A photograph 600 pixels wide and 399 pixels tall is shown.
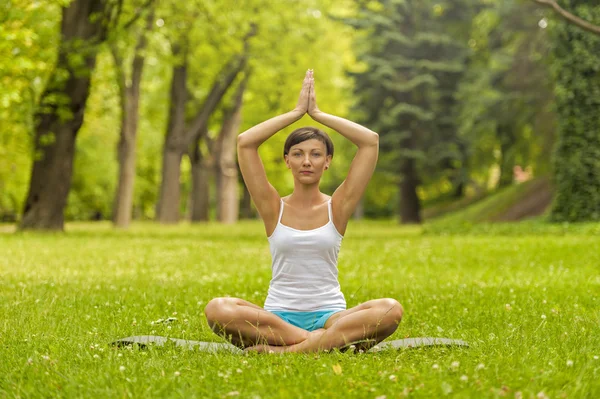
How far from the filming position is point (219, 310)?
607 centimetres

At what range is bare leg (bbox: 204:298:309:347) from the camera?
5930 mm

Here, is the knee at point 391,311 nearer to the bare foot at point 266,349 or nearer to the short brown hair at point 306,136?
the bare foot at point 266,349

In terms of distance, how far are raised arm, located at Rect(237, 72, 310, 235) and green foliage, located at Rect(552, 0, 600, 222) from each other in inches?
853

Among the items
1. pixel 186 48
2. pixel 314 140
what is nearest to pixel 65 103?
pixel 186 48

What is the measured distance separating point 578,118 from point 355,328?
2233cm

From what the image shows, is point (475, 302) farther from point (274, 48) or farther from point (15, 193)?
point (15, 193)

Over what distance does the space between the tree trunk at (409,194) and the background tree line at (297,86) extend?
0.08m

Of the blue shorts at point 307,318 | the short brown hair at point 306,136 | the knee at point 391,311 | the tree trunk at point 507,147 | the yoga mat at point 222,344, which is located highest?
the tree trunk at point 507,147

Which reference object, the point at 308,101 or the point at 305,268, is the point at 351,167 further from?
the point at 305,268

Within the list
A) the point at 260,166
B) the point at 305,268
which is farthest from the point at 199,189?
the point at 305,268

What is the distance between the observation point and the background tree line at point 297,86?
23.7 m

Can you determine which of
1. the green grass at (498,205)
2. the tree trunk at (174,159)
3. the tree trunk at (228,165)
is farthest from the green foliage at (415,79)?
the tree trunk at (174,159)

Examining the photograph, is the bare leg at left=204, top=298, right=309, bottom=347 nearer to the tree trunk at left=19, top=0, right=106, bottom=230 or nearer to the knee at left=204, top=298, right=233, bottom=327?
the knee at left=204, top=298, right=233, bottom=327

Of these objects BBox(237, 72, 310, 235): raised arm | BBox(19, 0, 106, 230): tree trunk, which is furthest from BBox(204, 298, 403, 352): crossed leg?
BBox(19, 0, 106, 230): tree trunk
